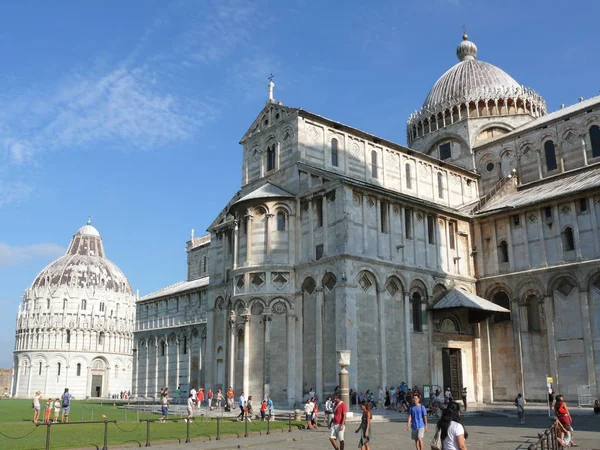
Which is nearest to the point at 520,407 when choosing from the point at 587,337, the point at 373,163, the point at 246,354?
the point at 587,337

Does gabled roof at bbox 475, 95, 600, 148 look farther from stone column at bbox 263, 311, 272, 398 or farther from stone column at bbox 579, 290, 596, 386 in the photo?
stone column at bbox 263, 311, 272, 398

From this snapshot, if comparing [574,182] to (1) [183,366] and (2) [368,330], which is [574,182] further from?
(1) [183,366]

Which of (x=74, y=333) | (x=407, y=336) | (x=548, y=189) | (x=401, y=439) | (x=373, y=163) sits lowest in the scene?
(x=401, y=439)

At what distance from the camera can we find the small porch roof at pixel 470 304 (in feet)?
114

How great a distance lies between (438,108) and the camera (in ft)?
171

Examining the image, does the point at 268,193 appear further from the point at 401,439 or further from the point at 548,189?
the point at 401,439

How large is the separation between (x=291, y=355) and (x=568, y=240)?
17.5 meters

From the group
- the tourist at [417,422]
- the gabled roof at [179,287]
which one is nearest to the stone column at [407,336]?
the tourist at [417,422]

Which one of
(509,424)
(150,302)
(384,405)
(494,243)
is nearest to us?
(509,424)

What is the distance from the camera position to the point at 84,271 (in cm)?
12038

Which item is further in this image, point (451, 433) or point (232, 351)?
point (232, 351)

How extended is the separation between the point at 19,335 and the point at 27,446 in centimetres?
10699

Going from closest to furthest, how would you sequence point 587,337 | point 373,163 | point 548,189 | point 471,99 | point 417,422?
point 417,422
point 587,337
point 548,189
point 373,163
point 471,99

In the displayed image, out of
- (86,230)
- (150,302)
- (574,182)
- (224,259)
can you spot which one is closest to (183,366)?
(150,302)
